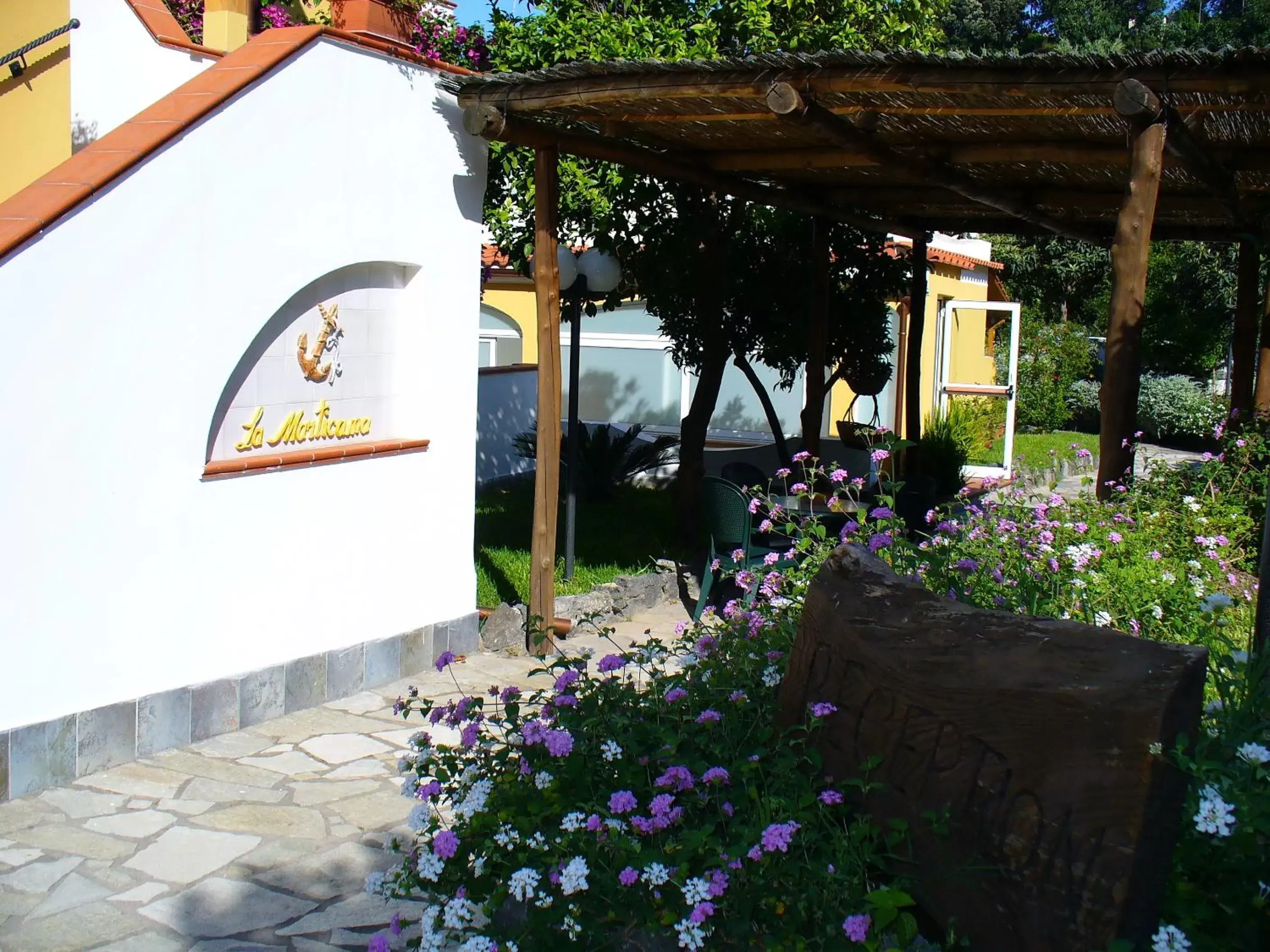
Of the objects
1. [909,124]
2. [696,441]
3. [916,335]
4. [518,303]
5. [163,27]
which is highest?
[163,27]

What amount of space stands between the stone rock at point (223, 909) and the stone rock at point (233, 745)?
125 centimetres

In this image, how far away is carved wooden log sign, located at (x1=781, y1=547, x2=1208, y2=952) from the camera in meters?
2.32

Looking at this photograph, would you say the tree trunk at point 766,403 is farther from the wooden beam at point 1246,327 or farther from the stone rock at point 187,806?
the stone rock at point 187,806

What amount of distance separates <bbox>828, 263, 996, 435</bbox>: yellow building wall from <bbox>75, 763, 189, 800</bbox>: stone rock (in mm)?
11430

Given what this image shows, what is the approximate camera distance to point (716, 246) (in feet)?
29.1

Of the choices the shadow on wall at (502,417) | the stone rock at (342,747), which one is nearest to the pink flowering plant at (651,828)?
the stone rock at (342,747)

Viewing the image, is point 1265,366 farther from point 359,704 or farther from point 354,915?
point 354,915

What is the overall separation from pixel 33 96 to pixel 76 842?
5.31 metres

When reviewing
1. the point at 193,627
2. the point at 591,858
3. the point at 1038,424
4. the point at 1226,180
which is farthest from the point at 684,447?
the point at 1038,424


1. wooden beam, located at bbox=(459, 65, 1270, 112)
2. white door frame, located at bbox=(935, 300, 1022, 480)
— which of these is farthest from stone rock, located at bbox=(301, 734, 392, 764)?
white door frame, located at bbox=(935, 300, 1022, 480)

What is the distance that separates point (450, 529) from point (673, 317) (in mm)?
3890

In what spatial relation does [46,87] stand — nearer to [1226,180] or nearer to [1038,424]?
Result: [1226,180]

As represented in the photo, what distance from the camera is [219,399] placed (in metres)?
5.43

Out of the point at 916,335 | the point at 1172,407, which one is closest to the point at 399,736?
the point at 916,335
